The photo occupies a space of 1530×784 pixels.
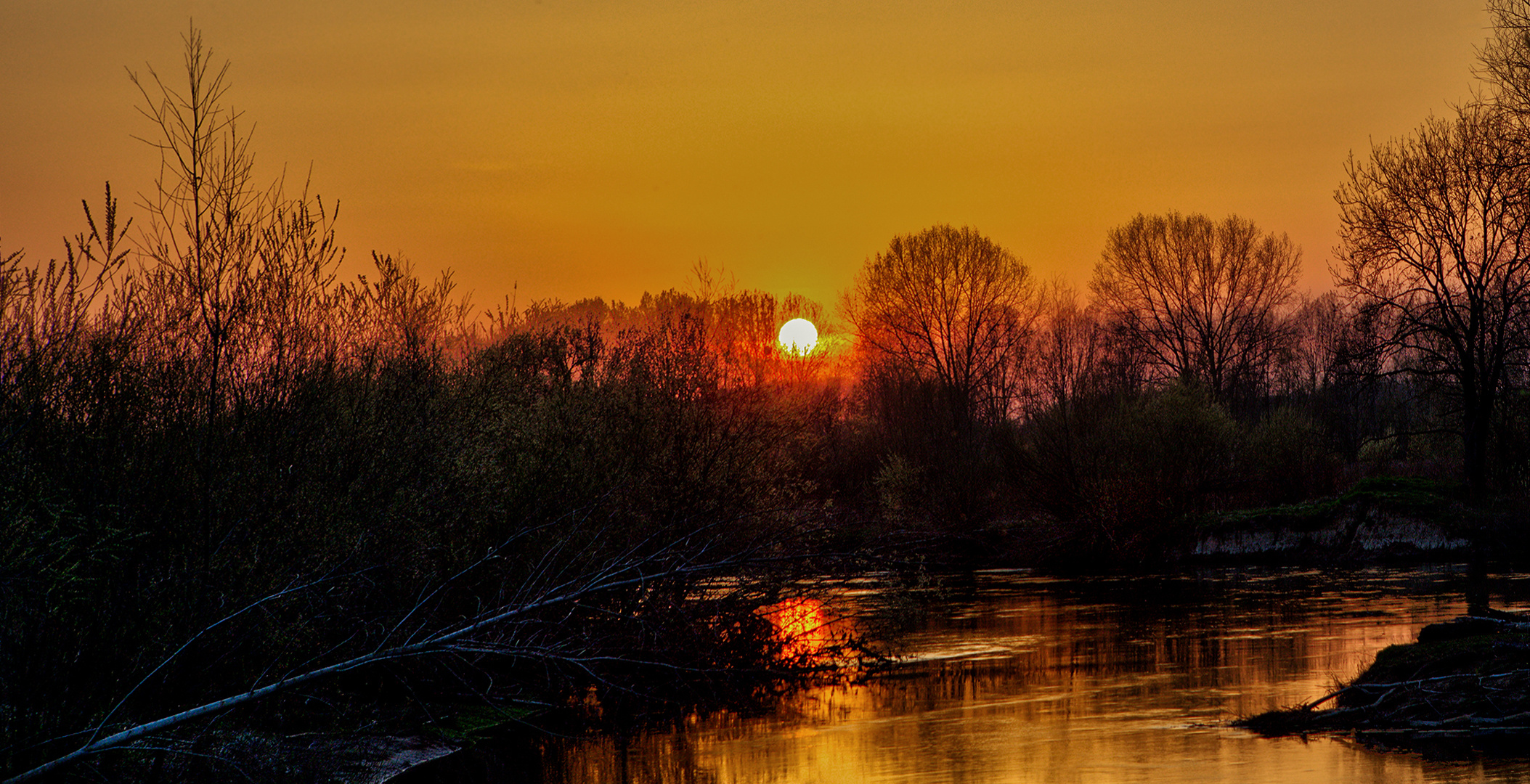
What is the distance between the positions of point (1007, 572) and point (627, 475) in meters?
21.1

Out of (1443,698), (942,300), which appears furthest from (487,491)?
(942,300)

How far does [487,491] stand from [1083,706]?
8828 mm

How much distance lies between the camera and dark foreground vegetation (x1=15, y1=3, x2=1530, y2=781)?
1142 cm

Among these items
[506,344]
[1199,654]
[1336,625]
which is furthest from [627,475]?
[1336,625]

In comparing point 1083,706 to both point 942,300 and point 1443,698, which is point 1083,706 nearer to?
point 1443,698

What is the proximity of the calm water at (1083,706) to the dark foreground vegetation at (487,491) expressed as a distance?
4.12 feet

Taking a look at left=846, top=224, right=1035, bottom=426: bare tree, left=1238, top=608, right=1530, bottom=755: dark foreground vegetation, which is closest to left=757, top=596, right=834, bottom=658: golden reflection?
left=1238, top=608, right=1530, bottom=755: dark foreground vegetation

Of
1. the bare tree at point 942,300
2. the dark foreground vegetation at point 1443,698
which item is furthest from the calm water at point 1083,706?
the bare tree at point 942,300

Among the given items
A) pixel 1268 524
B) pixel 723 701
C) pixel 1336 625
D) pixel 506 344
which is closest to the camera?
pixel 723 701

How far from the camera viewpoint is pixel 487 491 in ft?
54.9

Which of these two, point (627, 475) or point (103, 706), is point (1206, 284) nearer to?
point (627, 475)

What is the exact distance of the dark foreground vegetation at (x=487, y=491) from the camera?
37.5 feet

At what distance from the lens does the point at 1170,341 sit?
6162 centimetres

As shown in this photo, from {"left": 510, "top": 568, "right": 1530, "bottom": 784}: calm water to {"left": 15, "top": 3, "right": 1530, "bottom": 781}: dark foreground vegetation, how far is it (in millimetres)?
1257
